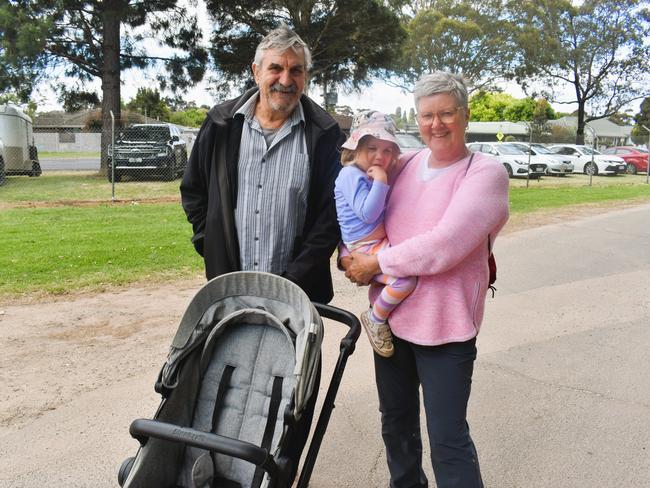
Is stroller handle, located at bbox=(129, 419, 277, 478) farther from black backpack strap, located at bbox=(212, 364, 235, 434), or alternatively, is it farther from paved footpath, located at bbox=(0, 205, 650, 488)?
paved footpath, located at bbox=(0, 205, 650, 488)

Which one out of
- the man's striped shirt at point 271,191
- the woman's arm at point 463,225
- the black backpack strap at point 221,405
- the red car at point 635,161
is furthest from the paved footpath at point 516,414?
the red car at point 635,161

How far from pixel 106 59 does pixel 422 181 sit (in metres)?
19.8

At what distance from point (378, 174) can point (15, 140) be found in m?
18.5

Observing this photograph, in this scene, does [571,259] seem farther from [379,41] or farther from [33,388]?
[379,41]

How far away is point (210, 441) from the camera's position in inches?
74.4

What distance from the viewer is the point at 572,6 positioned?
1810 inches

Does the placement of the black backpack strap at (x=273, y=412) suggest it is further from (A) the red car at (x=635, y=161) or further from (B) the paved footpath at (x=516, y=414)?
(A) the red car at (x=635, y=161)

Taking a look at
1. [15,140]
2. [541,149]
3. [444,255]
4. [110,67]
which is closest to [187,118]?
[541,149]

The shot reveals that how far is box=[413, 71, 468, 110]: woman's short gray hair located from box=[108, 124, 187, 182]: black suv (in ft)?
52.2

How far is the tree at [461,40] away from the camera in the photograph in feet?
152

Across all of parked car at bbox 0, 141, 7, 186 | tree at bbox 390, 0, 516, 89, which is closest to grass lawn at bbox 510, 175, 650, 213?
parked car at bbox 0, 141, 7, 186

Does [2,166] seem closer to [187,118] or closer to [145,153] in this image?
[145,153]

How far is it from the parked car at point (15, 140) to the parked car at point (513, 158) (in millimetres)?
15823

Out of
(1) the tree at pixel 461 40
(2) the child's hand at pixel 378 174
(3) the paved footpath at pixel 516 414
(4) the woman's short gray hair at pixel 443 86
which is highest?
(1) the tree at pixel 461 40
